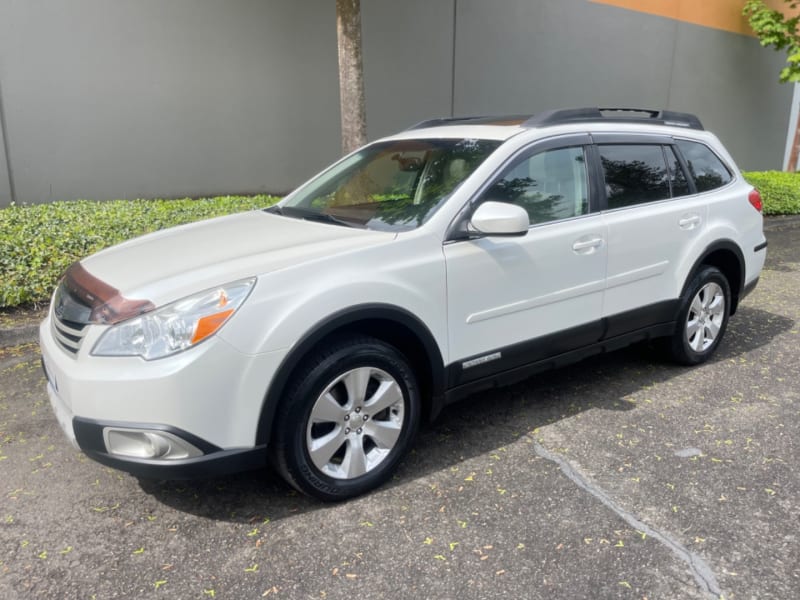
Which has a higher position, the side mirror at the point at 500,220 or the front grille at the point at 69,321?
the side mirror at the point at 500,220

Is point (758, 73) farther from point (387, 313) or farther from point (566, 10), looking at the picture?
point (387, 313)

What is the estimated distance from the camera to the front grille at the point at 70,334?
2.81m

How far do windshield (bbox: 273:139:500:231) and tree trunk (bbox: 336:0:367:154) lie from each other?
3054 millimetres

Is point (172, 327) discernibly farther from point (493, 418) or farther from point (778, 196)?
point (778, 196)

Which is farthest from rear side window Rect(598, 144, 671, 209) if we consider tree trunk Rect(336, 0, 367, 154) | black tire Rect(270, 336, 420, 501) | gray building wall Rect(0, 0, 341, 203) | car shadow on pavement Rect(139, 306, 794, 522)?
gray building wall Rect(0, 0, 341, 203)

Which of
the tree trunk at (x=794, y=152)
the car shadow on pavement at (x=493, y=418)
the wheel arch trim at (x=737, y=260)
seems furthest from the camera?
the tree trunk at (x=794, y=152)

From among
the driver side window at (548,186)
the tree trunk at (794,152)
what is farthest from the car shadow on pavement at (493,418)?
the tree trunk at (794,152)

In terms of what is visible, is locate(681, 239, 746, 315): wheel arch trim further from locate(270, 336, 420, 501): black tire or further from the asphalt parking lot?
locate(270, 336, 420, 501): black tire

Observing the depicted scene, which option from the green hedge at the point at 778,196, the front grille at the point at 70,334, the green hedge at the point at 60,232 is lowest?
the green hedge at the point at 778,196

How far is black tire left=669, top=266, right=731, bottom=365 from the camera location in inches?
180

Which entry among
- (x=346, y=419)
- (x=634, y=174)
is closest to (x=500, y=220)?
(x=346, y=419)

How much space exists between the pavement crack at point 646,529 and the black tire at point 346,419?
2.62ft

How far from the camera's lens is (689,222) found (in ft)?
14.6

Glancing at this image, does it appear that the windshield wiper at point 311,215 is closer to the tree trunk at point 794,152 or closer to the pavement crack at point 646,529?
the pavement crack at point 646,529
